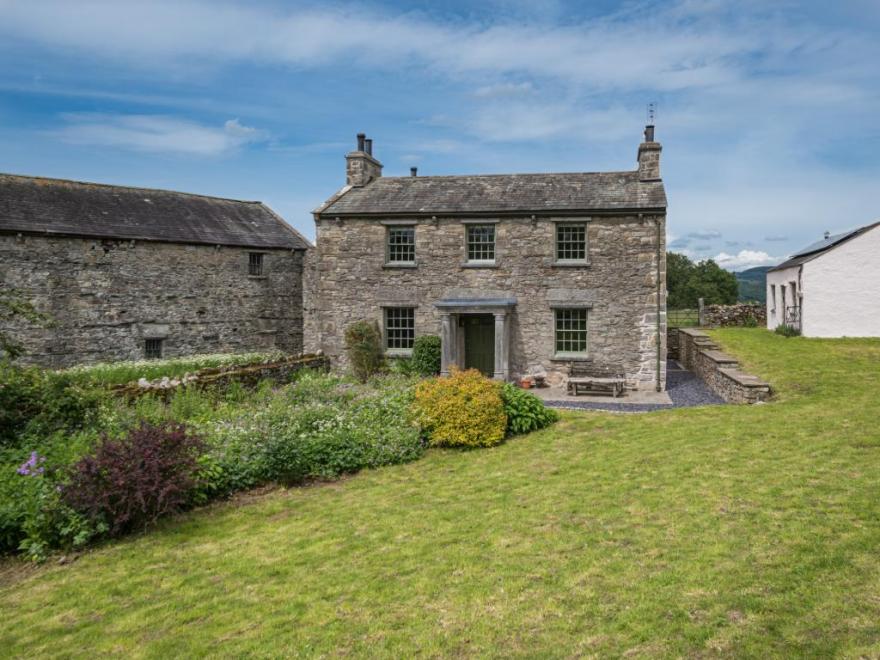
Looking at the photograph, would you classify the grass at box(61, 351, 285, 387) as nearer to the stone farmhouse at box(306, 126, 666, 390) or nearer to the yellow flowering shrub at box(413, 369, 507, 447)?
the stone farmhouse at box(306, 126, 666, 390)

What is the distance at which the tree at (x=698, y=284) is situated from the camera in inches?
3007

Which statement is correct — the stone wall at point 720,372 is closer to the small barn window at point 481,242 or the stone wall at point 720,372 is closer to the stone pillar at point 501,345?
the stone pillar at point 501,345

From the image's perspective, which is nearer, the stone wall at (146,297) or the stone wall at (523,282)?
the stone wall at (523,282)

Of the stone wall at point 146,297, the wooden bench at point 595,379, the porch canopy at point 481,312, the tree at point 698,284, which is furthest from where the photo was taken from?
the tree at point 698,284

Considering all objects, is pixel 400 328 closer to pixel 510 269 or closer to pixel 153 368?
pixel 510 269

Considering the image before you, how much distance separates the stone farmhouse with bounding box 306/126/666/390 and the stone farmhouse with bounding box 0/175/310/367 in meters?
6.82

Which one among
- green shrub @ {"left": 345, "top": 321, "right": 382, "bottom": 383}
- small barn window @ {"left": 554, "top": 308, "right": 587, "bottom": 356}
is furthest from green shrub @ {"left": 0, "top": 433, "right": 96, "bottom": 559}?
small barn window @ {"left": 554, "top": 308, "right": 587, "bottom": 356}

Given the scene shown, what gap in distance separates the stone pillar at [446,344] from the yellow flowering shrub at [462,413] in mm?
6404

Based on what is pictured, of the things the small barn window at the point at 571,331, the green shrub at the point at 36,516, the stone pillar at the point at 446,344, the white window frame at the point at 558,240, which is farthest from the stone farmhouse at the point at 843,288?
the green shrub at the point at 36,516

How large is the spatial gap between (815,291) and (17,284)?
30.3m

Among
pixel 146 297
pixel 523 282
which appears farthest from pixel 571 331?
pixel 146 297

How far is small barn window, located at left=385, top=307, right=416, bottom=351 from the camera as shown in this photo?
790 inches

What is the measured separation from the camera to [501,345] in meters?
18.5

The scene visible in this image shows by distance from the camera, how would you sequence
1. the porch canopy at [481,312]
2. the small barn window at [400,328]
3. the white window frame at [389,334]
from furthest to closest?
the small barn window at [400,328]
the white window frame at [389,334]
the porch canopy at [481,312]
